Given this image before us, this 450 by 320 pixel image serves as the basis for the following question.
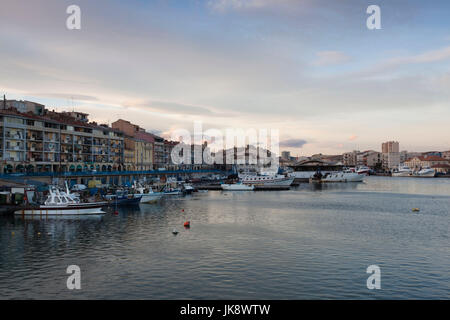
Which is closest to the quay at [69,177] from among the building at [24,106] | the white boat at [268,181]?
the building at [24,106]

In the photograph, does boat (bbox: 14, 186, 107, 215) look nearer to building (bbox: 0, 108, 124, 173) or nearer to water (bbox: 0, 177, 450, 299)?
water (bbox: 0, 177, 450, 299)

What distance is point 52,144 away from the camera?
101 metres

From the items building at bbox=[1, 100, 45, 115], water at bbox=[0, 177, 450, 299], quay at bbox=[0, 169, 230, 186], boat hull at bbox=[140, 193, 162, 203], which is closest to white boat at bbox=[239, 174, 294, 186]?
quay at bbox=[0, 169, 230, 186]

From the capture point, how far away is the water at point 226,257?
24.1 metres

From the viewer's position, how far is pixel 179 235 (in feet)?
139

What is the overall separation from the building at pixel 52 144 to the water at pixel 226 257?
43.0 metres

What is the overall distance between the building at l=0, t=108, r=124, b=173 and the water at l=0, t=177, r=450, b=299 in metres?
43.0

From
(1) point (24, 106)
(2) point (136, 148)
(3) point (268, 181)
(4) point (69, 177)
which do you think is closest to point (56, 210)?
(4) point (69, 177)

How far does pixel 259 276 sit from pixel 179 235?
1763 cm

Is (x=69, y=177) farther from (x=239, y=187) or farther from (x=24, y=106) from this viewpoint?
(x=239, y=187)

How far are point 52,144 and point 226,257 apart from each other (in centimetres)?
8579
